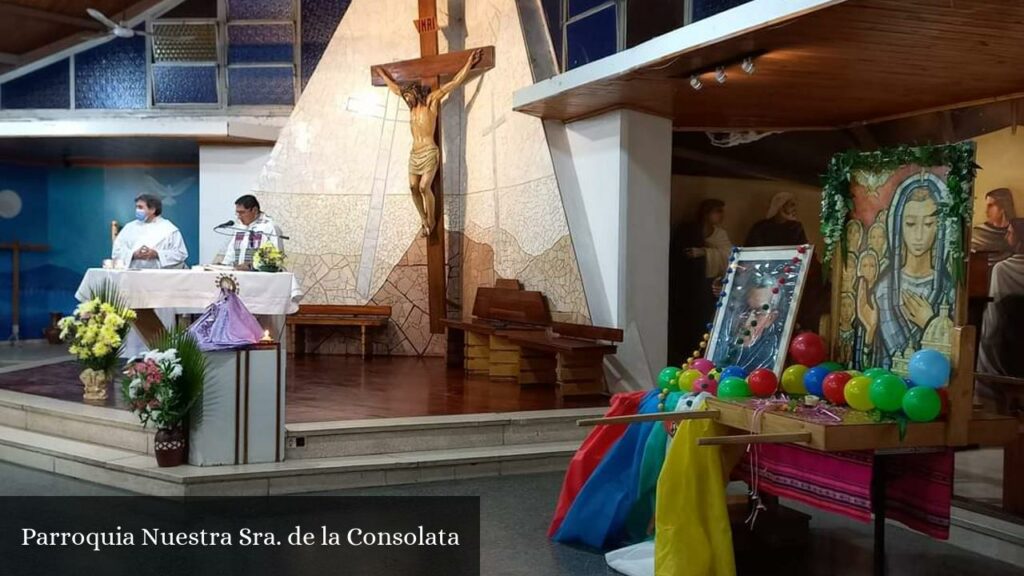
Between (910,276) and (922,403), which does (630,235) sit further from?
(922,403)

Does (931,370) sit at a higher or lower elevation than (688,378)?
higher

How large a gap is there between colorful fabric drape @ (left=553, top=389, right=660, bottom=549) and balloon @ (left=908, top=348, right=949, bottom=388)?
3.92ft

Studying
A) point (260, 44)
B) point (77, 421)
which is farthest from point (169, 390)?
point (260, 44)

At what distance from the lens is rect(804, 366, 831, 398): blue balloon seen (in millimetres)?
3322

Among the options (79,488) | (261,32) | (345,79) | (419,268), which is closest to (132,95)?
(261,32)

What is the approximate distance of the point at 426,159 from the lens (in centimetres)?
873

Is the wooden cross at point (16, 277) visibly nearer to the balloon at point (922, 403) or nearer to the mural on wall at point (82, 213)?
the mural on wall at point (82, 213)

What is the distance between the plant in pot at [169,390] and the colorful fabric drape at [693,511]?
267cm

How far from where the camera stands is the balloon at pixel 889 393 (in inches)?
118

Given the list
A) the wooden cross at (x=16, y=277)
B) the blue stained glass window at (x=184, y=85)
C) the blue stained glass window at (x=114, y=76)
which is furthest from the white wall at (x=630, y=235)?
the wooden cross at (x=16, y=277)

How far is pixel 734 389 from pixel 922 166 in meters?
1.00

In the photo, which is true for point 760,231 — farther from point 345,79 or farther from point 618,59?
point 345,79

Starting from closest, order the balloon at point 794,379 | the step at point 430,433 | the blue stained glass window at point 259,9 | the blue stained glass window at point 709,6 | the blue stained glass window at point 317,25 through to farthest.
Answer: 1. the balloon at point 794,379
2. the step at point 430,433
3. the blue stained glass window at point 709,6
4. the blue stained glass window at point 317,25
5. the blue stained glass window at point 259,9

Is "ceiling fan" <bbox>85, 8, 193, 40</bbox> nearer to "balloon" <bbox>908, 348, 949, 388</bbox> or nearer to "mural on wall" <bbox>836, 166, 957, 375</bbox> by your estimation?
"mural on wall" <bbox>836, 166, 957, 375</bbox>
